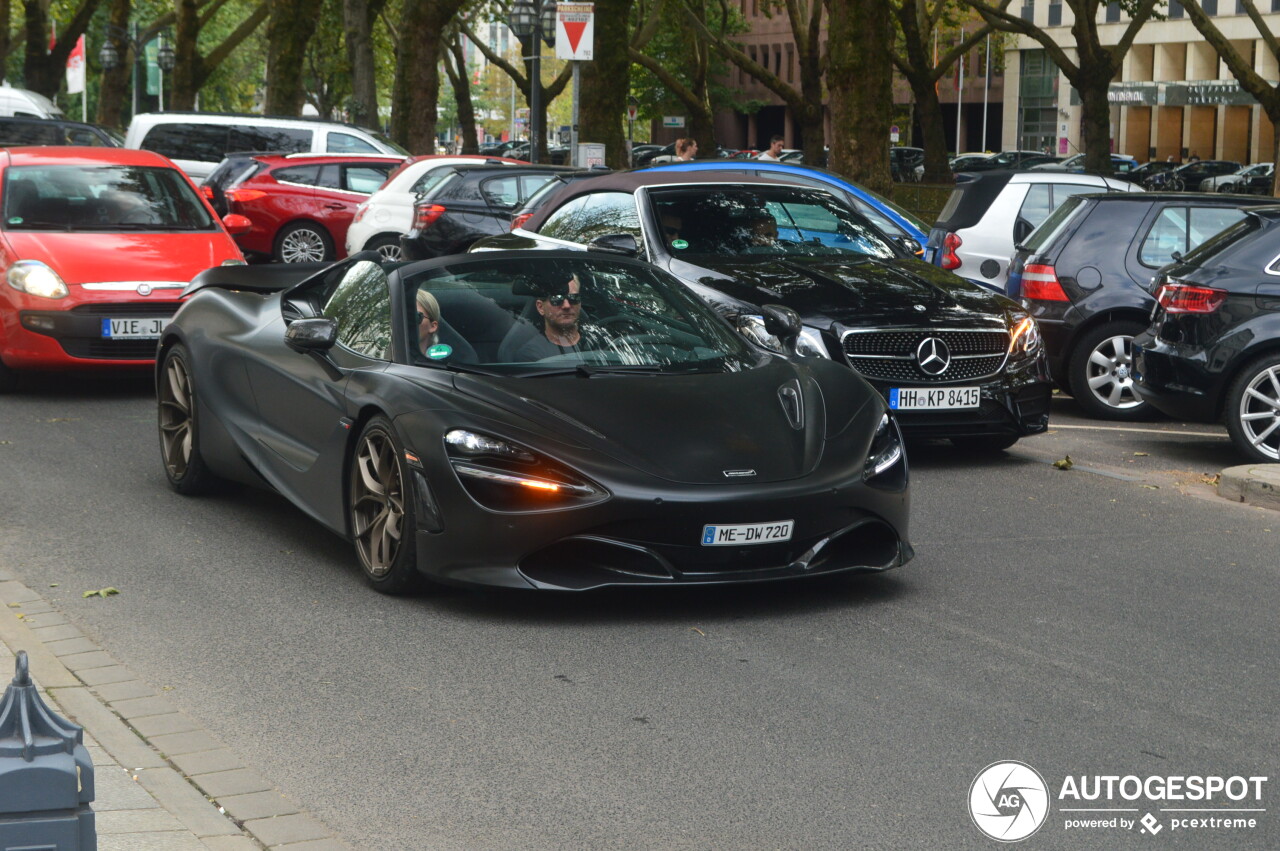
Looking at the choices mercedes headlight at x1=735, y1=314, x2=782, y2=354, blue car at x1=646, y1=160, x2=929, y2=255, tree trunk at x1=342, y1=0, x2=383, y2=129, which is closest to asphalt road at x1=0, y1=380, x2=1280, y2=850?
mercedes headlight at x1=735, y1=314, x2=782, y2=354

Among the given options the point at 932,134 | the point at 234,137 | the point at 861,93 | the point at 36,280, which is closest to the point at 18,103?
the point at 234,137

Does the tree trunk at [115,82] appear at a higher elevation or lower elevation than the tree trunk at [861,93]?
higher

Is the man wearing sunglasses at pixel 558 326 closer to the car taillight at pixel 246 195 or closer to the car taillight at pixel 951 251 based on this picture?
the car taillight at pixel 951 251

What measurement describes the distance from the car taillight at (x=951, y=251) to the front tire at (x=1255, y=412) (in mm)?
5184

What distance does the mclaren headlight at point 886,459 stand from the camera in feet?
21.7

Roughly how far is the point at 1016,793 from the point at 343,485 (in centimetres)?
337

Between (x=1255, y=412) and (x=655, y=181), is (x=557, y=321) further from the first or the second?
(x=1255, y=412)

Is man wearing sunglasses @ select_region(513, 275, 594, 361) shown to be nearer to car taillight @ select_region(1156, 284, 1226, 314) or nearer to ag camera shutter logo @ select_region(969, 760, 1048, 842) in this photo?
ag camera shutter logo @ select_region(969, 760, 1048, 842)

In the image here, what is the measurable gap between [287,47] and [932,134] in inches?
707

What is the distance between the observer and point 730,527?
6.23 metres

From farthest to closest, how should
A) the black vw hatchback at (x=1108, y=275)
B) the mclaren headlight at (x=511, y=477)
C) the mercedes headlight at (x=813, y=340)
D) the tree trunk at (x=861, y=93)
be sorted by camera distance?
the tree trunk at (x=861, y=93) → the black vw hatchback at (x=1108, y=275) → the mercedes headlight at (x=813, y=340) → the mclaren headlight at (x=511, y=477)

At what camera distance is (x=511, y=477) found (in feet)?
20.3

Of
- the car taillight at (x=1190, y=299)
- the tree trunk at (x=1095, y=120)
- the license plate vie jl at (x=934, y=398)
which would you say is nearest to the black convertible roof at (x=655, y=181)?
the license plate vie jl at (x=934, y=398)

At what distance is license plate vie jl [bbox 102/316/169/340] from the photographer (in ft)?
39.9
